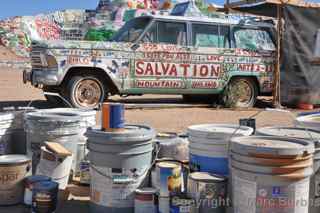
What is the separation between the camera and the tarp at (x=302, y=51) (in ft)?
39.3

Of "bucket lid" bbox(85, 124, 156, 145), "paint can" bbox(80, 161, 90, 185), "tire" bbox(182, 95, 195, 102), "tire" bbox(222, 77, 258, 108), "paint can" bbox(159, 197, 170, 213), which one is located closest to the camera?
"paint can" bbox(159, 197, 170, 213)

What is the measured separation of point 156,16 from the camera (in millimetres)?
10461

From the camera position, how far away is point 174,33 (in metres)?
10.7

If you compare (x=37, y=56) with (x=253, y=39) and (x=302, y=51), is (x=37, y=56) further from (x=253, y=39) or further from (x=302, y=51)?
(x=302, y=51)

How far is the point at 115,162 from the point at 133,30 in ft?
22.9

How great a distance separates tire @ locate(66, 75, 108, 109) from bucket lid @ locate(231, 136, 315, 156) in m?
6.49

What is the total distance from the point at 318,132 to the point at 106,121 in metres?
1.73

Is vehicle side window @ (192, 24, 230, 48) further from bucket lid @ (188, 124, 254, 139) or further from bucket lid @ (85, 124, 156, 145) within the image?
bucket lid @ (85, 124, 156, 145)

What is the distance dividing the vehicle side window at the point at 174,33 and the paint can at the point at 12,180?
21.6 ft

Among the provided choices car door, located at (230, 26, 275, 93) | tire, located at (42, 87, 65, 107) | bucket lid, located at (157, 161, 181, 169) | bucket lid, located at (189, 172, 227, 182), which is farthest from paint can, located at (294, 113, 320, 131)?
tire, located at (42, 87, 65, 107)

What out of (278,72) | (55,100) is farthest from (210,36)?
(55,100)

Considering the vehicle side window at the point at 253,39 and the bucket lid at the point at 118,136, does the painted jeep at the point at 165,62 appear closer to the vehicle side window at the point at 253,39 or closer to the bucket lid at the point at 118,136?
the vehicle side window at the point at 253,39

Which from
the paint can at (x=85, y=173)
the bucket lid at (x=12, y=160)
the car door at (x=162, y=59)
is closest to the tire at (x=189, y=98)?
the car door at (x=162, y=59)

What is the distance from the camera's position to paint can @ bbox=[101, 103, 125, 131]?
13.3 ft
